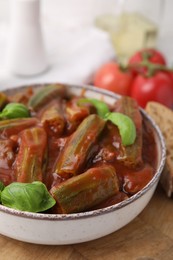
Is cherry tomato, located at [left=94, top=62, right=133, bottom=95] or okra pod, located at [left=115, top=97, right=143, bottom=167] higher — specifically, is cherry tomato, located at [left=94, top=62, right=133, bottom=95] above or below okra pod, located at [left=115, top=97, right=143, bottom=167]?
below

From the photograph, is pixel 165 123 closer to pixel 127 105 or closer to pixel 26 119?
pixel 127 105

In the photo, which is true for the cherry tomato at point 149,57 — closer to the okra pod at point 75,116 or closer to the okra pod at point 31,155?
the okra pod at point 75,116

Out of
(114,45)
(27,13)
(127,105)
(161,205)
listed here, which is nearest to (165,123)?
(127,105)

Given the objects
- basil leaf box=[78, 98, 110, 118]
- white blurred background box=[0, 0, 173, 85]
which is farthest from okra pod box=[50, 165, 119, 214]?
white blurred background box=[0, 0, 173, 85]

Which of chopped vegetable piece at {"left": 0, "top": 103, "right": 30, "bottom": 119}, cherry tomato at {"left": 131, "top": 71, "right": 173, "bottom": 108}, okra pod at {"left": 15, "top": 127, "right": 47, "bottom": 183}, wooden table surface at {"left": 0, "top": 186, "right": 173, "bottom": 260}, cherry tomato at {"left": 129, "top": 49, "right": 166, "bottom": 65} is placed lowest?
wooden table surface at {"left": 0, "top": 186, "right": 173, "bottom": 260}

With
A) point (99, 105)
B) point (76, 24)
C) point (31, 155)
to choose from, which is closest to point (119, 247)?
point (31, 155)

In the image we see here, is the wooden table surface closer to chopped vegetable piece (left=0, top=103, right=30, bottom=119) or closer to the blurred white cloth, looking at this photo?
chopped vegetable piece (left=0, top=103, right=30, bottom=119)

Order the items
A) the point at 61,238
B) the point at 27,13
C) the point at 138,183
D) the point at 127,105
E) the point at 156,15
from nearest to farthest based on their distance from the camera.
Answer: the point at 61,238, the point at 138,183, the point at 127,105, the point at 27,13, the point at 156,15
